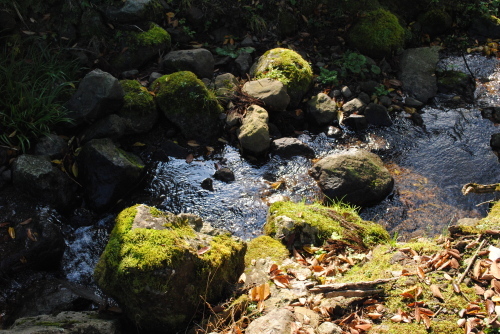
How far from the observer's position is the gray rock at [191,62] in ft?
23.5

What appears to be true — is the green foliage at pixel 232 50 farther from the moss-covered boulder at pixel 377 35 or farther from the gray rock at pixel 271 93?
the moss-covered boulder at pixel 377 35

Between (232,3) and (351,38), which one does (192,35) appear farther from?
(351,38)

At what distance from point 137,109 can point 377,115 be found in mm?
3979

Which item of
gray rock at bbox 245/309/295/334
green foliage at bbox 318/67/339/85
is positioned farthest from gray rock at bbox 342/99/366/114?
gray rock at bbox 245/309/295/334

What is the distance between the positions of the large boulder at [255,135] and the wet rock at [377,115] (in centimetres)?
187

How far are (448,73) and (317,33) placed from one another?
8.85 feet

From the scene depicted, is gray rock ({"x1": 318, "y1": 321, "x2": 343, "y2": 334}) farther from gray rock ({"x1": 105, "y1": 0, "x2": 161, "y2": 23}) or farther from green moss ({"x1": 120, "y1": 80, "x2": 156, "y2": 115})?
gray rock ({"x1": 105, "y1": 0, "x2": 161, "y2": 23})

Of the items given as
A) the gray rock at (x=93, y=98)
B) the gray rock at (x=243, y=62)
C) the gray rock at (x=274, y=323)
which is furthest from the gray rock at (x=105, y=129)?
the gray rock at (x=274, y=323)

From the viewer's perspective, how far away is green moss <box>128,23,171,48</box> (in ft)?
24.1

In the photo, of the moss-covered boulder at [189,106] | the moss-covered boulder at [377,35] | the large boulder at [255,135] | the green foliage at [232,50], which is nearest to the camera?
the large boulder at [255,135]

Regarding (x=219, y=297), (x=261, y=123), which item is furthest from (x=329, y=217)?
(x=261, y=123)

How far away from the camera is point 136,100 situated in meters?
6.42

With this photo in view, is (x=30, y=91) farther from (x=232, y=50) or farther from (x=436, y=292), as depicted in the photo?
(x=436, y=292)

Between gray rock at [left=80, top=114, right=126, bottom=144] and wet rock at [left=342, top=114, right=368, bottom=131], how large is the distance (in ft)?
12.2
